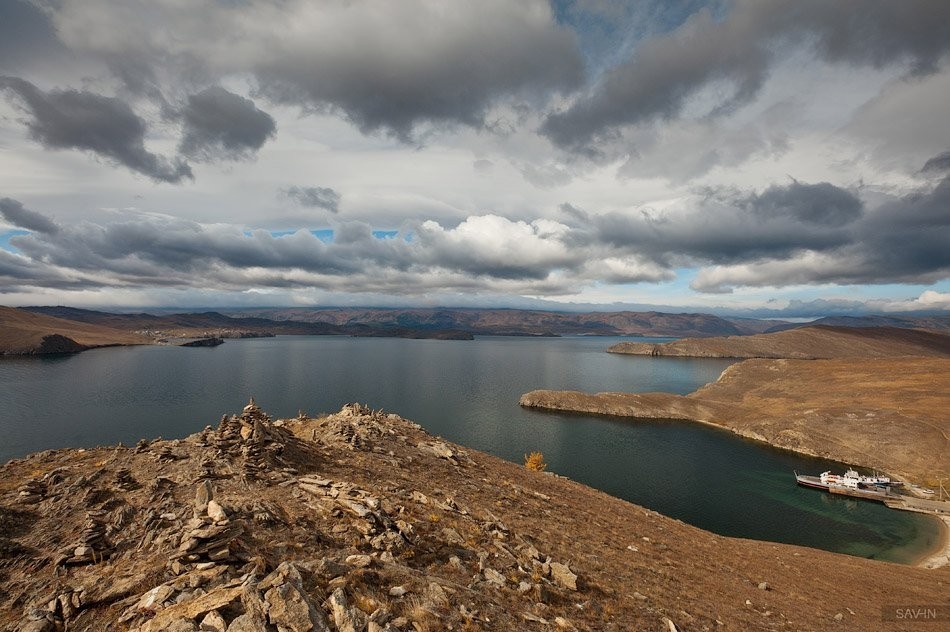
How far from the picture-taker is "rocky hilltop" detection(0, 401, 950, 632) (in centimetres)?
1303

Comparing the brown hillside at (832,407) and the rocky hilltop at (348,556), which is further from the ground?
the rocky hilltop at (348,556)

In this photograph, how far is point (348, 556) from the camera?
1644 centimetres

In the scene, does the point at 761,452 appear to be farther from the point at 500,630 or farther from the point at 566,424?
the point at 500,630

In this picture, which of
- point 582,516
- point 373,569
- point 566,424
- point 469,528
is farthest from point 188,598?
point 566,424

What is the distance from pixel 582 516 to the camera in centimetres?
3478

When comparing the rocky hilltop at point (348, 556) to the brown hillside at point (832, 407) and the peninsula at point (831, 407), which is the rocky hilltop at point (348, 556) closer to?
the brown hillside at point (832, 407)

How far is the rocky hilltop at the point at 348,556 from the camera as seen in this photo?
13.0m

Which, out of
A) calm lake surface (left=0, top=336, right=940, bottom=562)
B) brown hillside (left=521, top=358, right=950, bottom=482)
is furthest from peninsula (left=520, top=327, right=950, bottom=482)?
calm lake surface (left=0, top=336, right=940, bottom=562)

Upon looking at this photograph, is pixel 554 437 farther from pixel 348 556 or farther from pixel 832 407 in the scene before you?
pixel 348 556

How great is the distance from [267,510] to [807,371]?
21079 centimetres

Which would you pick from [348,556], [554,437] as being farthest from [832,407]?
[348,556]

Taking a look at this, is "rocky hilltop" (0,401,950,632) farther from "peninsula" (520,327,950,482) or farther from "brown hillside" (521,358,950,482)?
"peninsula" (520,327,950,482)

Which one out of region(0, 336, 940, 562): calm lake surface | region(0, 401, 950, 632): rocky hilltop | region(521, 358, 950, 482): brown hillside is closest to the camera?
region(0, 401, 950, 632): rocky hilltop

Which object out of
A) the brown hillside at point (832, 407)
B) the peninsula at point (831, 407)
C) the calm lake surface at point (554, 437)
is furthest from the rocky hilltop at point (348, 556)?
the peninsula at point (831, 407)
